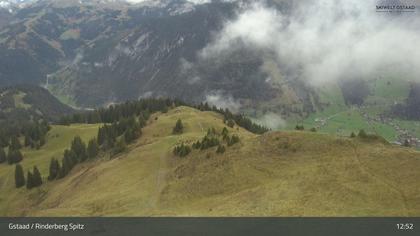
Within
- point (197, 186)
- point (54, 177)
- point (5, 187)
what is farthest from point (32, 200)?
point (197, 186)

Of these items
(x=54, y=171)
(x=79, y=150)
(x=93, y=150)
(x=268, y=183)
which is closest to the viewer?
(x=268, y=183)

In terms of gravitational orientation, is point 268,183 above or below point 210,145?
below

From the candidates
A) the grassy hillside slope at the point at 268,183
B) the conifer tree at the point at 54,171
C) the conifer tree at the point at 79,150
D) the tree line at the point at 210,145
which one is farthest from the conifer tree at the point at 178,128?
the tree line at the point at 210,145
